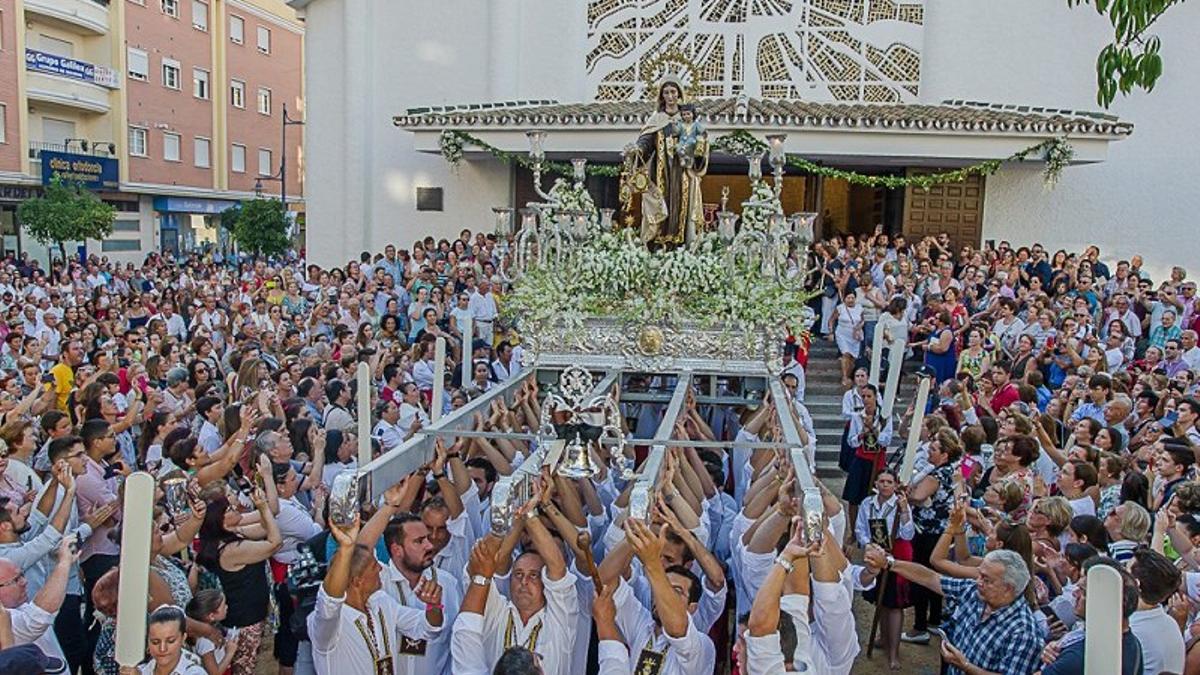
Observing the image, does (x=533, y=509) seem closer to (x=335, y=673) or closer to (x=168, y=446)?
(x=335, y=673)

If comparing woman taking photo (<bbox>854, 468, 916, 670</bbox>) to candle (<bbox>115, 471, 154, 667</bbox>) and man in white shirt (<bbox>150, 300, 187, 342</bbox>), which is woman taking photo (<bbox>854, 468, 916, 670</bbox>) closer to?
candle (<bbox>115, 471, 154, 667</bbox>)

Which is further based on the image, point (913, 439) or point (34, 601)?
point (913, 439)

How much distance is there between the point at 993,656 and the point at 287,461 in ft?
14.3

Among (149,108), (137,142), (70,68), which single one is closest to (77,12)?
(70,68)

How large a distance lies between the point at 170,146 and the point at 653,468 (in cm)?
3802

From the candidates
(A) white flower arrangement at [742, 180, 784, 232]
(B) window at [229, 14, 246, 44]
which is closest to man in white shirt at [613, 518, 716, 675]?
(A) white flower arrangement at [742, 180, 784, 232]

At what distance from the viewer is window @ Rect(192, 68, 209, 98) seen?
4009 cm

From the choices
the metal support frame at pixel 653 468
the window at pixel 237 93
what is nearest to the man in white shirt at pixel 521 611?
the metal support frame at pixel 653 468

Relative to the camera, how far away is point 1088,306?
1301 centimetres

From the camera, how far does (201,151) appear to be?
40.9 m

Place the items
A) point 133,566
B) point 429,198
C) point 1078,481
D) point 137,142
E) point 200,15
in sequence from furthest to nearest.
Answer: point 200,15 < point 137,142 < point 429,198 < point 1078,481 < point 133,566

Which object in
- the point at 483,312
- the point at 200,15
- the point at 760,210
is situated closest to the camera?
the point at 760,210

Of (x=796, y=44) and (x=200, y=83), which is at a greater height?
(x=200, y=83)

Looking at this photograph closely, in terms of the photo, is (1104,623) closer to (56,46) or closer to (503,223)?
(503,223)
